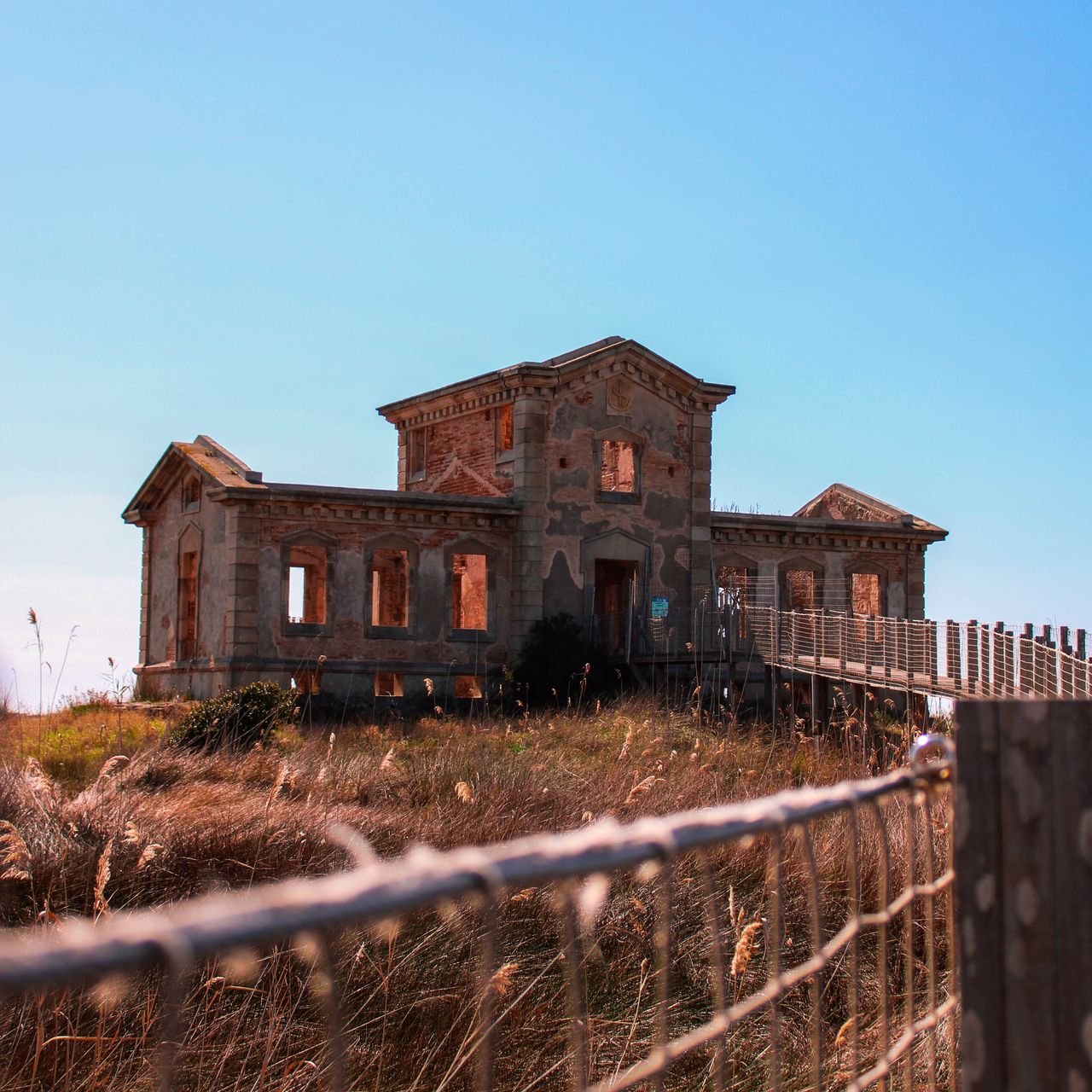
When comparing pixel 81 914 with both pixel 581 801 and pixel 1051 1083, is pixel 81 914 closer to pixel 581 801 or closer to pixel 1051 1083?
pixel 581 801

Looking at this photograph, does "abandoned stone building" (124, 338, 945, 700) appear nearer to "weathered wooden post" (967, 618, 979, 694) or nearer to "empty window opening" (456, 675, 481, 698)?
"empty window opening" (456, 675, 481, 698)

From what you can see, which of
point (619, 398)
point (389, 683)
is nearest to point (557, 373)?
point (619, 398)

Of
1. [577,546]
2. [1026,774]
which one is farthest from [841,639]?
[1026,774]

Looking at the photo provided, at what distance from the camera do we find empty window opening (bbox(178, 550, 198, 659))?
2898 centimetres

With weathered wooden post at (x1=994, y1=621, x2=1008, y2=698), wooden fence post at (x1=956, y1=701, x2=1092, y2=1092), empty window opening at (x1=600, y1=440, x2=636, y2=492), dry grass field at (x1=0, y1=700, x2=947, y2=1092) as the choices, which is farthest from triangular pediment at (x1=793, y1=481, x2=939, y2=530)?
wooden fence post at (x1=956, y1=701, x2=1092, y2=1092)

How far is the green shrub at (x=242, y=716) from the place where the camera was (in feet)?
56.6

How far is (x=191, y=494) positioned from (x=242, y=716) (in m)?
11.2

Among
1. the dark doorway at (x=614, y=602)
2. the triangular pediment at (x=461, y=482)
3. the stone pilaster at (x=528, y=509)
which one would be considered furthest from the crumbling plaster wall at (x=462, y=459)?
the dark doorway at (x=614, y=602)

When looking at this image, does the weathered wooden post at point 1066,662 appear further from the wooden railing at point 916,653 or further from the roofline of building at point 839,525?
the roofline of building at point 839,525

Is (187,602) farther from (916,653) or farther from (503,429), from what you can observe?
(916,653)

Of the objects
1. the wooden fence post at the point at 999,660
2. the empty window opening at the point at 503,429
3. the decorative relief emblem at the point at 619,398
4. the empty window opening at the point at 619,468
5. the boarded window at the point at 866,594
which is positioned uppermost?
the decorative relief emblem at the point at 619,398

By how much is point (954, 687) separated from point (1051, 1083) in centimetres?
1695

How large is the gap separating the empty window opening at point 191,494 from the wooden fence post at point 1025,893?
27.2 meters

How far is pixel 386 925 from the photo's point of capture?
536 centimetres
